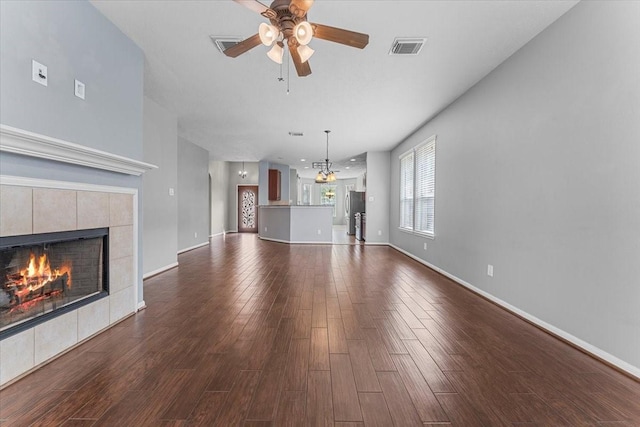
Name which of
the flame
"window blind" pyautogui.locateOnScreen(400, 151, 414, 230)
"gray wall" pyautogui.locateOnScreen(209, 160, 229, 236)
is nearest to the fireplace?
the flame

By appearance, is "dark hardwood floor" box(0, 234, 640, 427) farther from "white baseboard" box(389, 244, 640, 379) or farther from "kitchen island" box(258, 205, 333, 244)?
"kitchen island" box(258, 205, 333, 244)

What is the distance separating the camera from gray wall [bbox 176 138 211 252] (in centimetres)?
653

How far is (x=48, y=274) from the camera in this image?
2066 millimetres

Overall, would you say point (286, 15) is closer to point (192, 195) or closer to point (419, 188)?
point (419, 188)

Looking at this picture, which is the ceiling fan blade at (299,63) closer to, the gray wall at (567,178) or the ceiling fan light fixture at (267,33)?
the ceiling fan light fixture at (267,33)

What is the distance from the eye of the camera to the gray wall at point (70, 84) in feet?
5.74

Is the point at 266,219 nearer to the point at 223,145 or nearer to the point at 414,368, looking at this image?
the point at 223,145

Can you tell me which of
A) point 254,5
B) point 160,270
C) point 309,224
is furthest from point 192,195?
point 254,5

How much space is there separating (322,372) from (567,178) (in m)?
2.51

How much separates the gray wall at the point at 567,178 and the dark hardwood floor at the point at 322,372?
0.35 m

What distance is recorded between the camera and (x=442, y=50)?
2898mm

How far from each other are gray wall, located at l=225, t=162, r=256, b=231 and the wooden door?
0.16 m

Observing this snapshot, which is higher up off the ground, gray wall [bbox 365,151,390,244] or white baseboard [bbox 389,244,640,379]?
gray wall [bbox 365,151,390,244]

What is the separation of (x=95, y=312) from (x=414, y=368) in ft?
8.42
